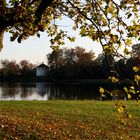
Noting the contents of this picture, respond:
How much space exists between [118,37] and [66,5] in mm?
5383

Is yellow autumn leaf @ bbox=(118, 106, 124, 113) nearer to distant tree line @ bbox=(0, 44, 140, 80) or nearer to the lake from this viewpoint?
the lake

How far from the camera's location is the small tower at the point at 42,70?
118812 millimetres

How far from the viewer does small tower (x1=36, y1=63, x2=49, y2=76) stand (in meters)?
119

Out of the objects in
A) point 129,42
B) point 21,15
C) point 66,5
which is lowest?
point 129,42

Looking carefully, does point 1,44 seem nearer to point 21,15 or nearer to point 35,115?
point 21,15

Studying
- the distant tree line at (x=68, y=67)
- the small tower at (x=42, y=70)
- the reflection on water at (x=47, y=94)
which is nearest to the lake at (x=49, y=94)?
the reflection on water at (x=47, y=94)

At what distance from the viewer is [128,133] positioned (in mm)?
15156

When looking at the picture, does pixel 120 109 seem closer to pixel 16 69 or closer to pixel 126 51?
pixel 126 51

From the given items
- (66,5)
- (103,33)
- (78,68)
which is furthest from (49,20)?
(78,68)

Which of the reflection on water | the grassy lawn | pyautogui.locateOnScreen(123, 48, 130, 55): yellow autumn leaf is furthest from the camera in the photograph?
the reflection on water

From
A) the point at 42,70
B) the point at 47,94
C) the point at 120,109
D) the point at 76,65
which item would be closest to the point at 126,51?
the point at 120,109

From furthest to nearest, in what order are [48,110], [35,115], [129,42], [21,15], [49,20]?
1. [48,110]
2. [35,115]
3. [49,20]
4. [21,15]
5. [129,42]

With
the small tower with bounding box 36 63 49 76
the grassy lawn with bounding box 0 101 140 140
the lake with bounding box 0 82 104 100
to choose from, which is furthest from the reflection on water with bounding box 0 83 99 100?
the small tower with bounding box 36 63 49 76

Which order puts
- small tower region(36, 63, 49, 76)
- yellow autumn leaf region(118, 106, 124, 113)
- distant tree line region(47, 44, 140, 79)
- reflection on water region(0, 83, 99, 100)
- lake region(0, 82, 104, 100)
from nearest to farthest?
yellow autumn leaf region(118, 106, 124, 113), lake region(0, 82, 104, 100), reflection on water region(0, 83, 99, 100), distant tree line region(47, 44, 140, 79), small tower region(36, 63, 49, 76)
